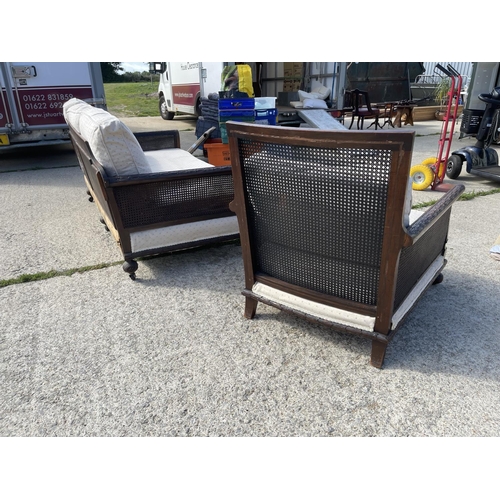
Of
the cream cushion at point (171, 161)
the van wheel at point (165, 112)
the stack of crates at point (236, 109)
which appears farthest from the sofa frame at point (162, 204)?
the van wheel at point (165, 112)

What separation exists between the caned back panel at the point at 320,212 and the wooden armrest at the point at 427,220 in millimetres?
136

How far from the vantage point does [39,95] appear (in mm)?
6551

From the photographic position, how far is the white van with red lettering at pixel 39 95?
636 centimetres

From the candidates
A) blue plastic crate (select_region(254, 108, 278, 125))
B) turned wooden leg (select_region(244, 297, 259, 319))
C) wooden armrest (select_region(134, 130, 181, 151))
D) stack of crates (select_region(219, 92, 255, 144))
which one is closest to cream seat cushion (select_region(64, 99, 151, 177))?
turned wooden leg (select_region(244, 297, 259, 319))

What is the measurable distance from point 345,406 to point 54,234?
333 centimetres

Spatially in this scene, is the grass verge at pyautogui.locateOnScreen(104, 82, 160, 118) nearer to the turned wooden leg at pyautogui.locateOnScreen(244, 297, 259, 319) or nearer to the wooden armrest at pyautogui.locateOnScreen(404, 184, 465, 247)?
the turned wooden leg at pyautogui.locateOnScreen(244, 297, 259, 319)

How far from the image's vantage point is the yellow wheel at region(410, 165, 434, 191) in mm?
5145

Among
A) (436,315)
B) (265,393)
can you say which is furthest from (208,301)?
(436,315)

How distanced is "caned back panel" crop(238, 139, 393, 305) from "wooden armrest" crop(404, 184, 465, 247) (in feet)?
0.45

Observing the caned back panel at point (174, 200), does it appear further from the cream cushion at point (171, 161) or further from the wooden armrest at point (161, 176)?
the cream cushion at point (171, 161)

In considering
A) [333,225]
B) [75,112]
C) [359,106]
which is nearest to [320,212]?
[333,225]

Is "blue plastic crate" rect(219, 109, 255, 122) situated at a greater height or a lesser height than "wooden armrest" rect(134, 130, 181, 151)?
greater

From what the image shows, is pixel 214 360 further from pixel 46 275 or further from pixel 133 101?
pixel 133 101

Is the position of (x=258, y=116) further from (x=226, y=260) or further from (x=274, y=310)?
(x=274, y=310)
